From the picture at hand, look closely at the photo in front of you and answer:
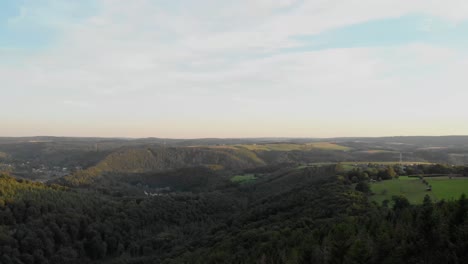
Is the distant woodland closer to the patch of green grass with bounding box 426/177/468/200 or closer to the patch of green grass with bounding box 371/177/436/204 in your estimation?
the patch of green grass with bounding box 371/177/436/204

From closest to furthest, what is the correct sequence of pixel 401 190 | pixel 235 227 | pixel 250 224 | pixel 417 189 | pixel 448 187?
pixel 448 187 → pixel 417 189 → pixel 401 190 → pixel 250 224 → pixel 235 227

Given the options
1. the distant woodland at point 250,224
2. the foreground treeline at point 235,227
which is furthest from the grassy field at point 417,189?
the foreground treeline at point 235,227

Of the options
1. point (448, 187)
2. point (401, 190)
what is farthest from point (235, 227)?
point (448, 187)

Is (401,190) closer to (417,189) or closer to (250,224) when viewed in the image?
(417,189)

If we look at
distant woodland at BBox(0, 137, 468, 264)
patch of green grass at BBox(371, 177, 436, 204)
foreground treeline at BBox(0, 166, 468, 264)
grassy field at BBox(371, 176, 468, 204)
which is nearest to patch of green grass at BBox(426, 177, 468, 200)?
grassy field at BBox(371, 176, 468, 204)

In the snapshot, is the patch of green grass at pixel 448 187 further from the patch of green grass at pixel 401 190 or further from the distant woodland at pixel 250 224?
the distant woodland at pixel 250 224

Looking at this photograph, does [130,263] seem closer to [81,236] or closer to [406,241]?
[81,236]
